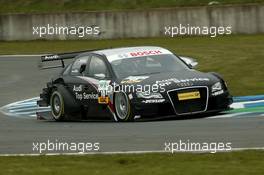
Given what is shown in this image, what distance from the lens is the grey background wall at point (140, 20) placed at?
31891mm

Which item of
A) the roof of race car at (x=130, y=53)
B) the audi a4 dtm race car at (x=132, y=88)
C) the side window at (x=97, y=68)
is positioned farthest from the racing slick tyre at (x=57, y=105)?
the roof of race car at (x=130, y=53)

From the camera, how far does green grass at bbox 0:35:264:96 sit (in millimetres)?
20531

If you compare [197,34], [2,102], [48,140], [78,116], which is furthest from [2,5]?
[48,140]

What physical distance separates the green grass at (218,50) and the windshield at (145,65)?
3304 millimetres

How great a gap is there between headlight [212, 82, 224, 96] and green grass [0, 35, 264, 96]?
3.87m

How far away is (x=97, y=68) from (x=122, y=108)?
139 centimetres

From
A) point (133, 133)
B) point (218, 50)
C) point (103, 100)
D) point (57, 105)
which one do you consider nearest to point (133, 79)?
point (103, 100)

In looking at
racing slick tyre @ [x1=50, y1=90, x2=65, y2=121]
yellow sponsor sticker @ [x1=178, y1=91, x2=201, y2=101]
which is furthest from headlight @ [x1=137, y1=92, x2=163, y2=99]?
racing slick tyre @ [x1=50, y1=90, x2=65, y2=121]

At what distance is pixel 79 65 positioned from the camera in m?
15.8

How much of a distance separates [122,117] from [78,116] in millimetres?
1559

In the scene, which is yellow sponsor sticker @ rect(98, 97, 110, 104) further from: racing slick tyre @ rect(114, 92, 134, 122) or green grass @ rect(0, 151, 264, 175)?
green grass @ rect(0, 151, 264, 175)

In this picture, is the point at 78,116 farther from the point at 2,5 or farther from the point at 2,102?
the point at 2,5

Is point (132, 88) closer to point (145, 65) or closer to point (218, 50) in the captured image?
point (145, 65)

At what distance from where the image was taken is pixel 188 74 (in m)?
14.5
